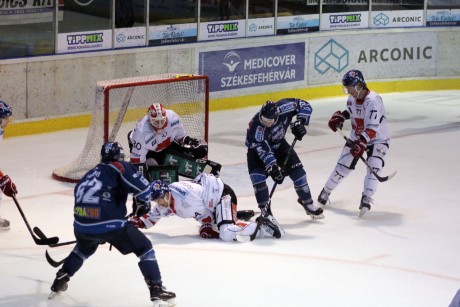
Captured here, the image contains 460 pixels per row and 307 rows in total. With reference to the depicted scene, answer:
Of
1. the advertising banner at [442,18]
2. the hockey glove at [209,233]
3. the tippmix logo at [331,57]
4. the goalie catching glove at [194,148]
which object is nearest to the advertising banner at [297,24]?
the tippmix logo at [331,57]

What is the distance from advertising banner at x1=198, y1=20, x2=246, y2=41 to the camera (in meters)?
13.6

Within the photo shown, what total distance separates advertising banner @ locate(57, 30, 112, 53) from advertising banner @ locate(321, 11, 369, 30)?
3.28m

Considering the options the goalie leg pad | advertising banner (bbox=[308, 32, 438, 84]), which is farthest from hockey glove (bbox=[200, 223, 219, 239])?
advertising banner (bbox=[308, 32, 438, 84])

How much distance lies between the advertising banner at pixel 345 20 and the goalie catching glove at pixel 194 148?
5.68m

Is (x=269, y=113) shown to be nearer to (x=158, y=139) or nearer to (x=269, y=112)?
(x=269, y=112)

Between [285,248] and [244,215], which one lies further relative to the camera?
[244,215]

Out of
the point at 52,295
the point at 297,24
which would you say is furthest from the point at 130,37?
the point at 52,295

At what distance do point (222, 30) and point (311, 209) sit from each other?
5.17 m

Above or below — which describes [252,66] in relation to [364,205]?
above

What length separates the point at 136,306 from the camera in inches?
269

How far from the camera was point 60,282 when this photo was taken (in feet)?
22.6

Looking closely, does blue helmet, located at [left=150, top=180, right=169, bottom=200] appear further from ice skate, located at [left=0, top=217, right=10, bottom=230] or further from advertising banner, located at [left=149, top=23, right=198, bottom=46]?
advertising banner, located at [left=149, top=23, right=198, bottom=46]

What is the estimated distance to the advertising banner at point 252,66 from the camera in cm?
1355

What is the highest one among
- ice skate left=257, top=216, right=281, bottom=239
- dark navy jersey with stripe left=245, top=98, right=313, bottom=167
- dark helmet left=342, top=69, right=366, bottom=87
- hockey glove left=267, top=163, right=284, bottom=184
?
dark helmet left=342, top=69, right=366, bottom=87
